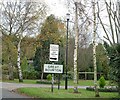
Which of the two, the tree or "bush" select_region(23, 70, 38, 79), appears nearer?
the tree

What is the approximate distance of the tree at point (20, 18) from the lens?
3684 cm

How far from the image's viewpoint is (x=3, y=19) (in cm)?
3903

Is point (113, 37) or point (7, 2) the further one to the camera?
point (7, 2)

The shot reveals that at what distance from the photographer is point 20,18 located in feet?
123

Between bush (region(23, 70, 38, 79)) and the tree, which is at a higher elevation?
the tree

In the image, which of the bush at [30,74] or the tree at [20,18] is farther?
the bush at [30,74]

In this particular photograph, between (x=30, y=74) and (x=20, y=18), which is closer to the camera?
(x=20, y=18)

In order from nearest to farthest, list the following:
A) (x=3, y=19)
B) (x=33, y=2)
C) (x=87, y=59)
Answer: (x=33, y=2) < (x=3, y=19) < (x=87, y=59)

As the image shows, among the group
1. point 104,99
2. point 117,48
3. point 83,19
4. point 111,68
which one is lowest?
point 104,99

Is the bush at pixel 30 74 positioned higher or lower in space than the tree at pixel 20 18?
lower

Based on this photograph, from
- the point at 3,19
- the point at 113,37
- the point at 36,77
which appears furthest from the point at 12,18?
the point at 113,37

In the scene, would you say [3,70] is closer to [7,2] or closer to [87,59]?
[7,2]

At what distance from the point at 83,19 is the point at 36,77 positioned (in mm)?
29586

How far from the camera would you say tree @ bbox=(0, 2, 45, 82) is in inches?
1451
